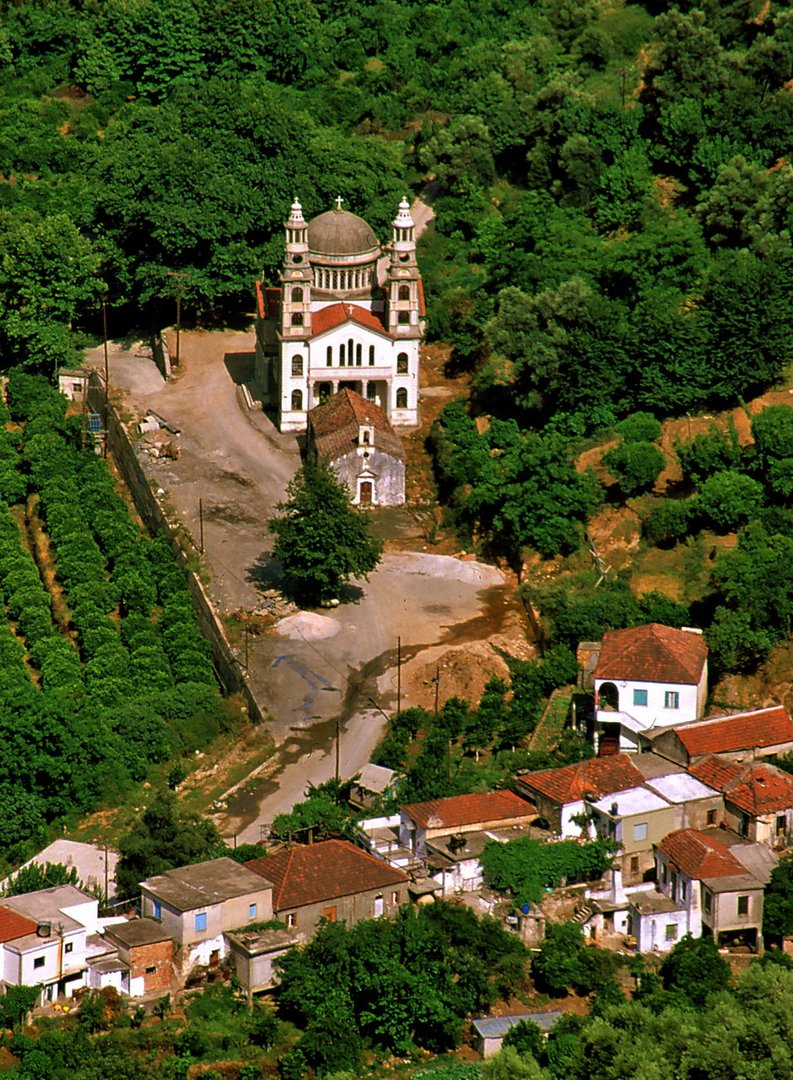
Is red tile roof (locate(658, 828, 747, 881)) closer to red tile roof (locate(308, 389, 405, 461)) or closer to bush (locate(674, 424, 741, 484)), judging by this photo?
bush (locate(674, 424, 741, 484))

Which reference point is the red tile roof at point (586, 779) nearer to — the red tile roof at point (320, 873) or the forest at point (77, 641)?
the red tile roof at point (320, 873)

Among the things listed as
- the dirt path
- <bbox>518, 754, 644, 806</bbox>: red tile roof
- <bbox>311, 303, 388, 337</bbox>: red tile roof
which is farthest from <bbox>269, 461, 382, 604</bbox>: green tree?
<bbox>518, 754, 644, 806</bbox>: red tile roof

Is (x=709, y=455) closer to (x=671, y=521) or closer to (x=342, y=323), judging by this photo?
(x=671, y=521)

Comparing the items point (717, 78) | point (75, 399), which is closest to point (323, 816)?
point (75, 399)

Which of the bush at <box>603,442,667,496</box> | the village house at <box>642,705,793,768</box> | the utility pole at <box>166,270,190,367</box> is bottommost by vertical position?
the village house at <box>642,705,793,768</box>

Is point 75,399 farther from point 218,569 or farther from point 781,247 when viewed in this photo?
point 781,247

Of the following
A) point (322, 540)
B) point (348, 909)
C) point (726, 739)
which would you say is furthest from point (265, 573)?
point (348, 909)
